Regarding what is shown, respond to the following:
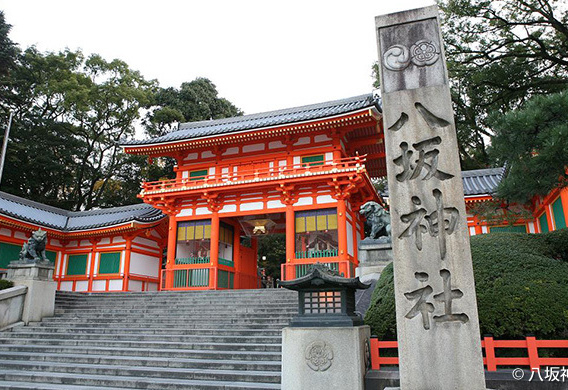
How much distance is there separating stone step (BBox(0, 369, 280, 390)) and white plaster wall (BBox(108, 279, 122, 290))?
1087 centimetres

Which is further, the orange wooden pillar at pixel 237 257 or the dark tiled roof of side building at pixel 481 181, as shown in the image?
the orange wooden pillar at pixel 237 257

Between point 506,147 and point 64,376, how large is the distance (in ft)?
28.5

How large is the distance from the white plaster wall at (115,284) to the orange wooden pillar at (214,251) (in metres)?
5.14

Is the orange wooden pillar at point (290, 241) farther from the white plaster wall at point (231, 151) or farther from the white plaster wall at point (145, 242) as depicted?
the white plaster wall at point (145, 242)

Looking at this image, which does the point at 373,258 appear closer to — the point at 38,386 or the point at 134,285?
the point at 38,386

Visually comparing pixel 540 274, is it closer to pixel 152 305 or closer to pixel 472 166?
pixel 152 305

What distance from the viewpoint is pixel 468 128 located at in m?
23.0

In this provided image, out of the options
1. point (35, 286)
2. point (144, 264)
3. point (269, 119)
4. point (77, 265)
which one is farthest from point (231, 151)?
point (35, 286)

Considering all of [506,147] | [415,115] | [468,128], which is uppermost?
[468,128]

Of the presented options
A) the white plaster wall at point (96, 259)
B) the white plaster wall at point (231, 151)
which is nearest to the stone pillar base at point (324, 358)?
the white plaster wall at point (231, 151)

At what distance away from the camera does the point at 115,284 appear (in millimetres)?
17891

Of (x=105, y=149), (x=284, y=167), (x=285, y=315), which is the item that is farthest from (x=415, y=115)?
(x=105, y=149)

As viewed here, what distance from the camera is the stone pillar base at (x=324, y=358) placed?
4746 millimetres

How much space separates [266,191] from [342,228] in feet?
12.2
